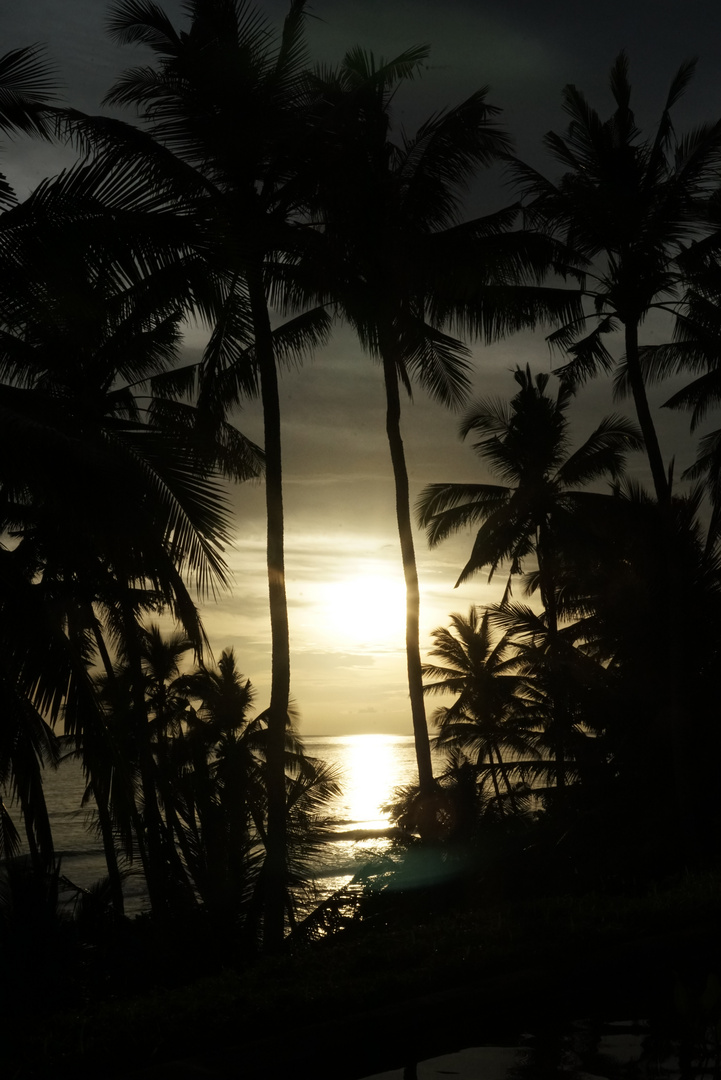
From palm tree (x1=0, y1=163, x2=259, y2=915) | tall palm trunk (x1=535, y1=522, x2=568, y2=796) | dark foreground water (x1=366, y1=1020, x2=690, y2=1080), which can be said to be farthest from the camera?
tall palm trunk (x1=535, y1=522, x2=568, y2=796)

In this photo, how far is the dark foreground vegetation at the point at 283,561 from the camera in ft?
19.0

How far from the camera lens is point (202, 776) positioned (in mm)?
11336

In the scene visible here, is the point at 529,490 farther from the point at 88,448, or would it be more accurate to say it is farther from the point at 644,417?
the point at 88,448

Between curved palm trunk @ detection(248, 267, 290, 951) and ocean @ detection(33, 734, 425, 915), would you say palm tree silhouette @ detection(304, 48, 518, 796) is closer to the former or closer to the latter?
curved palm trunk @ detection(248, 267, 290, 951)

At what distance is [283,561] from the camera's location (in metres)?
13.2

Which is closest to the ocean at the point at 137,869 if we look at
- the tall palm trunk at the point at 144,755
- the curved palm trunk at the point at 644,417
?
the tall palm trunk at the point at 144,755

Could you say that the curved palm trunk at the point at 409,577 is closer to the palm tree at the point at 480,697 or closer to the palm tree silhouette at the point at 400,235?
the palm tree silhouette at the point at 400,235

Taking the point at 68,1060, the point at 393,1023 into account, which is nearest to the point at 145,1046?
the point at 68,1060

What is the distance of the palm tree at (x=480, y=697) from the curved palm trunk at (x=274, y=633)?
597 inches

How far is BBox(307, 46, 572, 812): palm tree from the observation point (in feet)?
50.0

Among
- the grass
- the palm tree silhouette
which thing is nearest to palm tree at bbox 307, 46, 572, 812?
the palm tree silhouette

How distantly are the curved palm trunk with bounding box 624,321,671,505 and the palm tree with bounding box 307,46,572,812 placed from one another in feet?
7.21

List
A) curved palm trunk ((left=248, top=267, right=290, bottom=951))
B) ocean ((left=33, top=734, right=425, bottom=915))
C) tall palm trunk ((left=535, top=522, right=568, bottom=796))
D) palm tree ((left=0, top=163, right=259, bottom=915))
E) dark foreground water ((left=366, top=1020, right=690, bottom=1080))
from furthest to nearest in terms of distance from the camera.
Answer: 1. ocean ((left=33, top=734, right=425, bottom=915))
2. tall palm trunk ((left=535, top=522, right=568, bottom=796))
3. curved palm trunk ((left=248, top=267, right=290, bottom=951))
4. palm tree ((left=0, top=163, right=259, bottom=915))
5. dark foreground water ((left=366, top=1020, right=690, bottom=1080))

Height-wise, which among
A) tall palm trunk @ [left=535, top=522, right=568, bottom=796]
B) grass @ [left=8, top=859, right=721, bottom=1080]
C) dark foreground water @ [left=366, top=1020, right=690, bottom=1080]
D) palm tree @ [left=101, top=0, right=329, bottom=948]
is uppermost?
palm tree @ [left=101, top=0, right=329, bottom=948]
